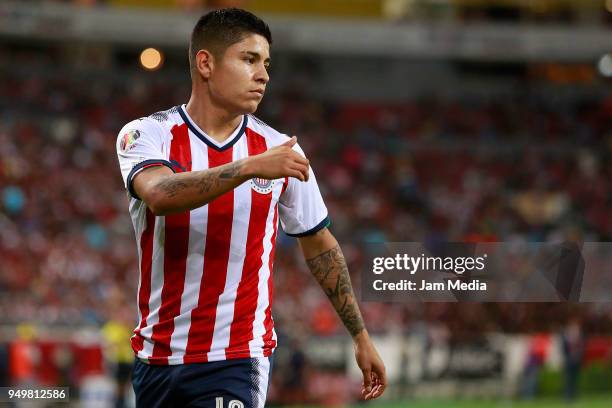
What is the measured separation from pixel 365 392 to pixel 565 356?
1398 centimetres

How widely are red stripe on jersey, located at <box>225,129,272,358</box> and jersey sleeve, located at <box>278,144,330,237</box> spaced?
165mm

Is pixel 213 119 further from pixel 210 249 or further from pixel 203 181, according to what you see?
pixel 203 181

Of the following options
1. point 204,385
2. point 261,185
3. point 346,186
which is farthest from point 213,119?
point 346,186

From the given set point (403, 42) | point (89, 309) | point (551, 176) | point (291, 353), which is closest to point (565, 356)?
point (291, 353)

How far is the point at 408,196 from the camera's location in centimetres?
2430

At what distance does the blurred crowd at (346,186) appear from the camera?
1756 cm

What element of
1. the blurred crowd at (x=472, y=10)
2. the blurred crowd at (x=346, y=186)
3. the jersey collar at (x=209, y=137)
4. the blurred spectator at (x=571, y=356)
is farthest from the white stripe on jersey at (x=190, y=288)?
the blurred crowd at (x=472, y=10)

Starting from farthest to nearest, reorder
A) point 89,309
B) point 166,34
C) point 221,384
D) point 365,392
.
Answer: point 166,34 → point 89,309 → point 365,392 → point 221,384

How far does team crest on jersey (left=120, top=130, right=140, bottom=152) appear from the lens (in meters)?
3.61

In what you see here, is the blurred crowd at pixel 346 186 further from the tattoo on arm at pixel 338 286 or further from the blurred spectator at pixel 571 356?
the tattoo on arm at pixel 338 286

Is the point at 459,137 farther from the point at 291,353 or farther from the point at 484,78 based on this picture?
the point at 291,353

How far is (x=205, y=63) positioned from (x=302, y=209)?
25.3 inches

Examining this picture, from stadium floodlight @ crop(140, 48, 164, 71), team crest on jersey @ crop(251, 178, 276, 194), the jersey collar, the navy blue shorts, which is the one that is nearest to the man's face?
the jersey collar

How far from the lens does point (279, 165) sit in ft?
10.2
